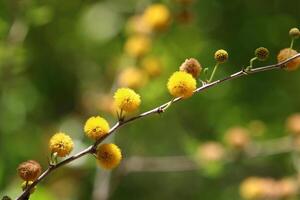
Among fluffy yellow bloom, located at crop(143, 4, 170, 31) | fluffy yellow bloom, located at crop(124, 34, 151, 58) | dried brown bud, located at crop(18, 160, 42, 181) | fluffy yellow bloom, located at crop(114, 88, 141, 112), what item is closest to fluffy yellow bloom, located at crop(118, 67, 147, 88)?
fluffy yellow bloom, located at crop(124, 34, 151, 58)

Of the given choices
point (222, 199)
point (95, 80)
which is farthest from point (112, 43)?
point (222, 199)

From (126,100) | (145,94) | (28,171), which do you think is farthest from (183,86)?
(145,94)

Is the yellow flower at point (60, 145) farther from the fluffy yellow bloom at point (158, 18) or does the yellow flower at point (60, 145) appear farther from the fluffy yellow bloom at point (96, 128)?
the fluffy yellow bloom at point (158, 18)

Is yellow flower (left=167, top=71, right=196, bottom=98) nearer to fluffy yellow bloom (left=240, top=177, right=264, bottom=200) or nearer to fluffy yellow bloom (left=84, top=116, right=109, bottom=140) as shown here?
fluffy yellow bloom (left=84, top=116, right=109, bottom=140)

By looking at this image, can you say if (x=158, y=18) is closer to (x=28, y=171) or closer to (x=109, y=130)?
(x=109, y=130)

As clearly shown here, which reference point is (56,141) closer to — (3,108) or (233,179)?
A: (3,108)
